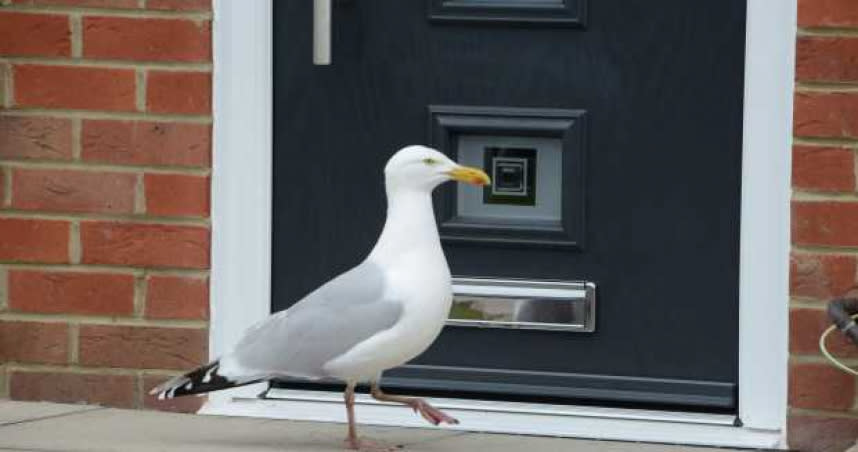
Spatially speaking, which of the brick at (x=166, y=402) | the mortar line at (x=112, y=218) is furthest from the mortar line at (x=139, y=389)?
the mortar line at (x=112, y=218)

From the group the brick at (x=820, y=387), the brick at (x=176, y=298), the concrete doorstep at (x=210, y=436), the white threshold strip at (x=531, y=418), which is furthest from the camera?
the brick at (x=176, y=298)

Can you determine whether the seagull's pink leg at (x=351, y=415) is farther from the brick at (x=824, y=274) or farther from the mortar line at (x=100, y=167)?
the brick at (x=824, y=274)

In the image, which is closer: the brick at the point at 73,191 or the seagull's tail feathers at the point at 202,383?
the seagull's tail feathers at the point at 202,383

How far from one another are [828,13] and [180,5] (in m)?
1.58

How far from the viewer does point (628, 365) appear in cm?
512

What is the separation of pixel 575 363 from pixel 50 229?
1.37m

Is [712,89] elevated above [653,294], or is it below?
above

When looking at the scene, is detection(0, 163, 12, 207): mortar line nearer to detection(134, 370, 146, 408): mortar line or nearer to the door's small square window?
detection(134, 370, 146, 408): mortar line

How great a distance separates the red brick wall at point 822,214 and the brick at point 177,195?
1.46m

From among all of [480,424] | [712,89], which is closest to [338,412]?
[480,424]

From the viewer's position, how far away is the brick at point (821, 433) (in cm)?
486

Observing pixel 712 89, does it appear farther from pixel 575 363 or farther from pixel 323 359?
pixel 323 359

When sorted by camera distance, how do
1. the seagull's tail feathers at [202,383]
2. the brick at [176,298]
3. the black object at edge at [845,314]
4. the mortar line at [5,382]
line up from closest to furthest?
the seagull's tail feathers at [202,383], the black object at edge at [845,314], the brick at [176,298], the mortar line at [5,382]

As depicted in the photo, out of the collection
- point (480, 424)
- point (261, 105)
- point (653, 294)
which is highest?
point (261, 105)
